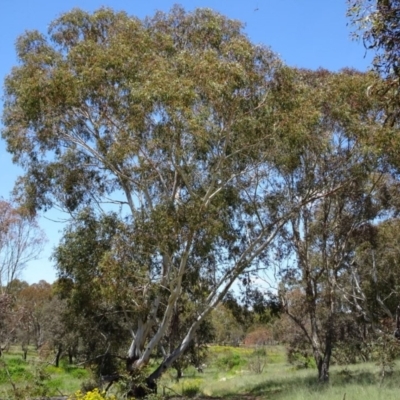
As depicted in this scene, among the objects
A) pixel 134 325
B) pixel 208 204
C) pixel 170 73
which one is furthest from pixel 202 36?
pixel 134 325

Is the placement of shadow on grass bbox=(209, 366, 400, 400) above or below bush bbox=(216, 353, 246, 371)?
below

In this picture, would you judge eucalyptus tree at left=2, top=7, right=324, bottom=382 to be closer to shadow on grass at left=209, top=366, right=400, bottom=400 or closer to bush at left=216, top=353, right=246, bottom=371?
shadow on grass at left=209, top=366, right=400, bottom=400

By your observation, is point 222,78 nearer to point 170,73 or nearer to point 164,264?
point 170,73

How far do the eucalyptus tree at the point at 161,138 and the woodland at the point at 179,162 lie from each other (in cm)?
5

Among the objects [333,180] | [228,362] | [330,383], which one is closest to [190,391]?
[330,383]

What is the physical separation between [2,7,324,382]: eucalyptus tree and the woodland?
0.16 feet

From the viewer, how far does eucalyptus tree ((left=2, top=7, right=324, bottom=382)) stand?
1511 cm

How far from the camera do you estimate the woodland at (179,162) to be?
15250 millimetres

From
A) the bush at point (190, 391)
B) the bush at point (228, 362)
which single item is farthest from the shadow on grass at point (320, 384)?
the bush at point (228, 362)

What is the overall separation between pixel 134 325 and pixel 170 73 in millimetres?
9015

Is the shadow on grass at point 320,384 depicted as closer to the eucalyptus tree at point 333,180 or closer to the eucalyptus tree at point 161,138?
the eucalyptus tree at point 333,180

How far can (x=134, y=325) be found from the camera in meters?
19.7

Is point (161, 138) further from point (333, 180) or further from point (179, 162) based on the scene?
point (333, 180)

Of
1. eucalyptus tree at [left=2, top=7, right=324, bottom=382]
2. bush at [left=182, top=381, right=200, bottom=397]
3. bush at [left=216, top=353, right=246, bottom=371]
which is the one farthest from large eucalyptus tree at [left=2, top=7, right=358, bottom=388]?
bush at [left=216, top=353, right=246, bottom=371]
